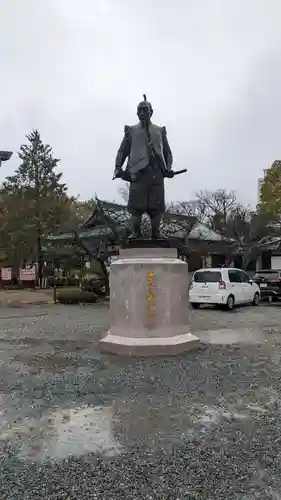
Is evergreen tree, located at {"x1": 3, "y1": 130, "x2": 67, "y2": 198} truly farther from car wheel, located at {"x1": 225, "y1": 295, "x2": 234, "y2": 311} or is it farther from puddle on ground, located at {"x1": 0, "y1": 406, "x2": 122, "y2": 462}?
puddle on ground, located at {"x1": 0, "y1": 406, "x2": 122, "y2": 462}

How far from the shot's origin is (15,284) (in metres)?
33.7

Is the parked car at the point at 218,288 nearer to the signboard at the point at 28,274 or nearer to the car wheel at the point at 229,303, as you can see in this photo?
the car wheel at the point at 229,303

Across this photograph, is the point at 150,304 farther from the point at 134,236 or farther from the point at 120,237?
the point at 120,237

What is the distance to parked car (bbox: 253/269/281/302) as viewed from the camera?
64.4 feet

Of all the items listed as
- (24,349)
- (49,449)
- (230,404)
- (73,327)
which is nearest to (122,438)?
(49,449)

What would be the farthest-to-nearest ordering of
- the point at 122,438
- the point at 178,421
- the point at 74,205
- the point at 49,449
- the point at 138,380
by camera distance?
the point at 74,205 → the point at 138,380 → the point at 178,421 → the point at 122,438 → the point at 49,449

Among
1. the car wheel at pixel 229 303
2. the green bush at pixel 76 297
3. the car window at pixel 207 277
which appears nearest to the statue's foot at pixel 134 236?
the car window at pixel 207 277

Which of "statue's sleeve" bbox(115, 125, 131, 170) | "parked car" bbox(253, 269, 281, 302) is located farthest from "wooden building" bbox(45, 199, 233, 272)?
"statue's sleeve" bbox(115, 125, 131, 170)

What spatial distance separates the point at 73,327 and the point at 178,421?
7.17 meters

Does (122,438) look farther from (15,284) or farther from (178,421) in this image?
(15,284)

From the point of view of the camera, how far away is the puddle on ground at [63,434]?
3.44m

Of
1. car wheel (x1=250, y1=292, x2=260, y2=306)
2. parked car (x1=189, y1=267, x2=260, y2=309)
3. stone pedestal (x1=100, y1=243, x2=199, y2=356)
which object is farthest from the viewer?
car wheel (x1=250, y1=292, x2=260, y2=306)

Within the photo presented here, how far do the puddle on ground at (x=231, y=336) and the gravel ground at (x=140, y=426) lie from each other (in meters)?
1.01

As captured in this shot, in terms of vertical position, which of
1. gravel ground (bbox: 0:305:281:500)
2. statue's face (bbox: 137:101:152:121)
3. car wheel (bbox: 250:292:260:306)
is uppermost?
statue's face (bbox: 137:101:152:121)
